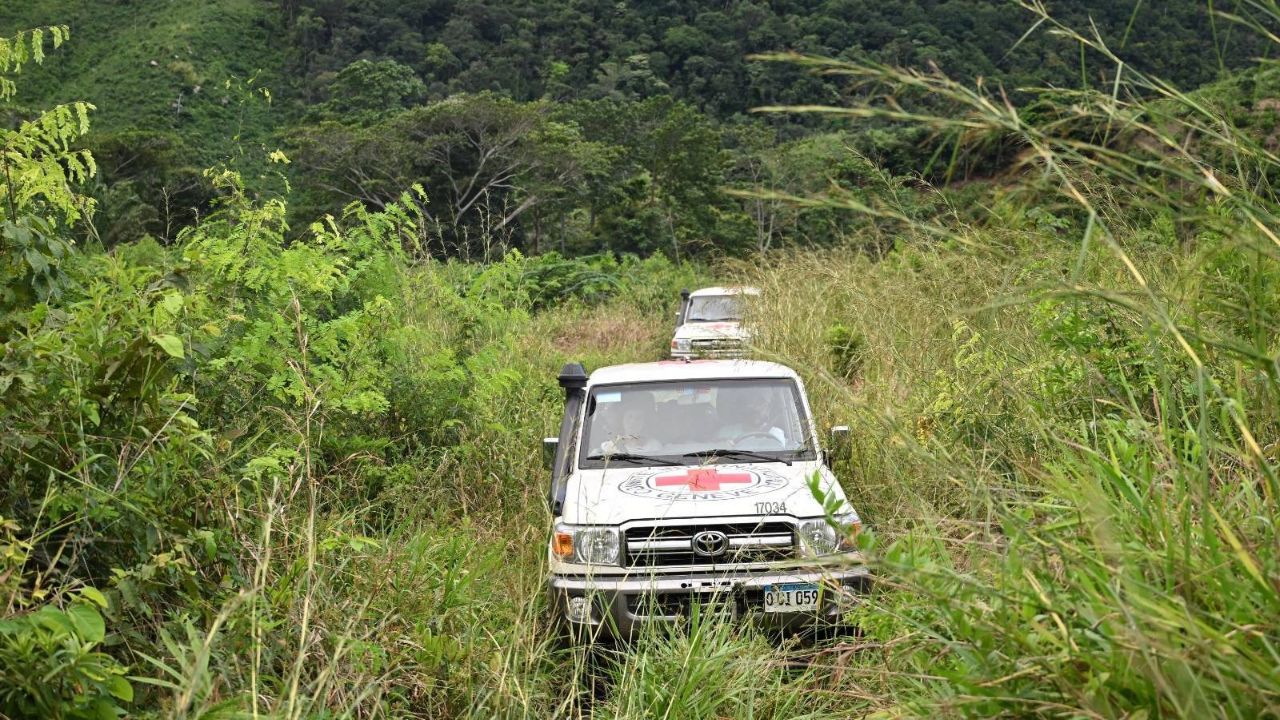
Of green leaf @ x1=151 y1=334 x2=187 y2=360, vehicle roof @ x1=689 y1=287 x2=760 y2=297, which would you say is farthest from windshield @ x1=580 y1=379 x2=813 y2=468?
vehicle roof @ x1=689 y1=287 x2=760 y2=297

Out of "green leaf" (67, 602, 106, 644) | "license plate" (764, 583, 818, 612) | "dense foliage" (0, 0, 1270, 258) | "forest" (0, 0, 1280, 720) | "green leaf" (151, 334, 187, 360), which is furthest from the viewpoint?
"dense foliage" (0, 0, 1270, 258)

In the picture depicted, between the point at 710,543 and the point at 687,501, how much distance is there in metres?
0.25

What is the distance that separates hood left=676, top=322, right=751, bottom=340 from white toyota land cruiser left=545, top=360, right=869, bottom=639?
7041 mm

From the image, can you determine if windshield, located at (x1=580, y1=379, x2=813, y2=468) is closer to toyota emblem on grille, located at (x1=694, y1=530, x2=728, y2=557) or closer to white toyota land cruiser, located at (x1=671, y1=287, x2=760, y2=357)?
toyota emblem on grille, located at (x1=694, y1=530, x2=728, y2=557)

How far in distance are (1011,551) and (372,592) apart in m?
2.40

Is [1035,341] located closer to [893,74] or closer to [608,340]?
[893,74]

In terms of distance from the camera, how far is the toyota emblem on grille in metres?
4.59

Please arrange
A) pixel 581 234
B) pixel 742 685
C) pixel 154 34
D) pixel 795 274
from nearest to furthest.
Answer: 1. pixel 742 685
2. pixel 795 274
3. pixel 581 234
4. pixel 154 34

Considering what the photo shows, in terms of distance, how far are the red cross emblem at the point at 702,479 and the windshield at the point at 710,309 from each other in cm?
934

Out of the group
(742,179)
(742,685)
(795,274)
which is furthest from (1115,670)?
(742,179)

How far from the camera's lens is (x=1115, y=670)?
2004mm

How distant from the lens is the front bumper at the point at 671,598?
427 centimetres

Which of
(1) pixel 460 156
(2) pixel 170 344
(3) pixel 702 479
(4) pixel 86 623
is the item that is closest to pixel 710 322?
(3) pixel 702 479

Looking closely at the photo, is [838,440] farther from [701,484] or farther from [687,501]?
[687,501]
